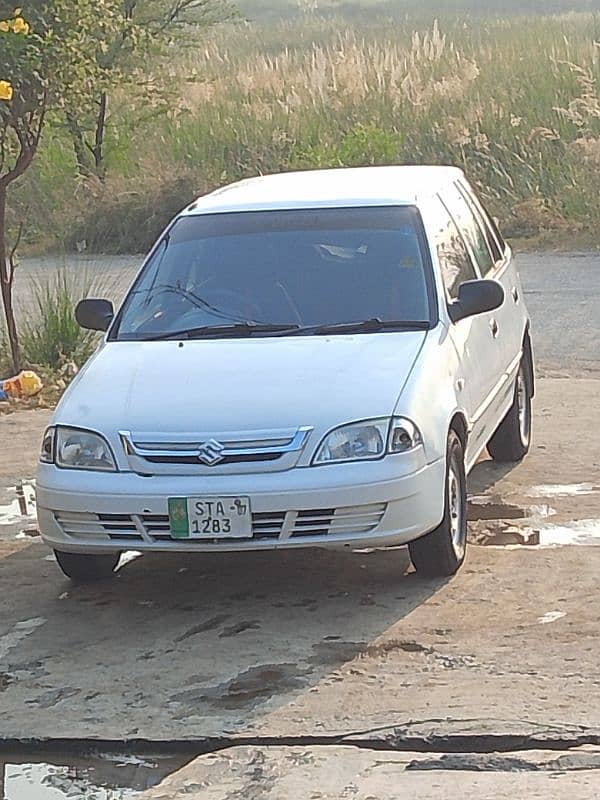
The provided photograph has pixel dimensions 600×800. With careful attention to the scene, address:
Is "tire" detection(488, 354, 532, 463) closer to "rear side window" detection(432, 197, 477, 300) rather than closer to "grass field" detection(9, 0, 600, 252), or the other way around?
"rear side window" detection(432, 197, 477, 300)

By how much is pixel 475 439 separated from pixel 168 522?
186 centimetres

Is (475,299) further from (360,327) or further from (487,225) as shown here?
(487,225)

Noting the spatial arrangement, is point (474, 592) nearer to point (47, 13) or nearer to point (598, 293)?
point (47, 13)

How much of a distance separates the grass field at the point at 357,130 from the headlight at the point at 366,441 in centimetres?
1484

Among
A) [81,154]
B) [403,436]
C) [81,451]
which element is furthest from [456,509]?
[81,154]

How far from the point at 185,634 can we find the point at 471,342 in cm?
217

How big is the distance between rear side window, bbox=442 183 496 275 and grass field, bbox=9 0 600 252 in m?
12.2

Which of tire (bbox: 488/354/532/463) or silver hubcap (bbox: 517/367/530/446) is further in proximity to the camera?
silver hubcap (bbox: 517/367/530/446)

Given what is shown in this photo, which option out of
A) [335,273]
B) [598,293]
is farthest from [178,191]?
[335,273]

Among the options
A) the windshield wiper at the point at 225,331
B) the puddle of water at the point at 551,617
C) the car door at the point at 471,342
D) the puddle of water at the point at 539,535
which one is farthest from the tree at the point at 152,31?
the puddle of water at the point at 551,617

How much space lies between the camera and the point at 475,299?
7305mm

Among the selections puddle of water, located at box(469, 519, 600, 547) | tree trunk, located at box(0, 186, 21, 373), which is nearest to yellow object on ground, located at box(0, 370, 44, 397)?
tree trunk, located at box(0, 186, 21, 373)

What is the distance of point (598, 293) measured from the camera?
16219 millimetres

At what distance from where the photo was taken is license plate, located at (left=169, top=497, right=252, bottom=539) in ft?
20.1
